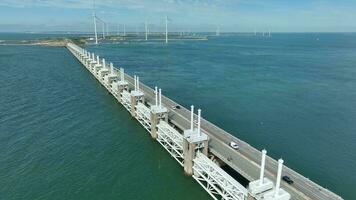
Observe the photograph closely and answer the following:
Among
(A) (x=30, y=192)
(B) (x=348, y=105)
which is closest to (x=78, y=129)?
(A) (x=30, y=192)

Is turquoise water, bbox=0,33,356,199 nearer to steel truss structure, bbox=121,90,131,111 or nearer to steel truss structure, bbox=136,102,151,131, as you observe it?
steel truss structure, bbox=136,102,151,131

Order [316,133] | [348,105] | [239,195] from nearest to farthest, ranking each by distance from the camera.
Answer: [239,195]
[316,133]
[348,105]

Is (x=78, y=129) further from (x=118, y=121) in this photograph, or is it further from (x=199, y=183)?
(x=199, y=183)

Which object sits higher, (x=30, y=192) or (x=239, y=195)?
(x=239, y=195)

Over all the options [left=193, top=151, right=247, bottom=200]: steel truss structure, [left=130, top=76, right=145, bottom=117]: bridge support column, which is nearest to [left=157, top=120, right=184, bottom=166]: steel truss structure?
[left=193, top=151, right=247, bottom=200]: steel truss structure

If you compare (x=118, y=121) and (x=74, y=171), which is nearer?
(x=74, y=171)

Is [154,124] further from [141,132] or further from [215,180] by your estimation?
[215,180]

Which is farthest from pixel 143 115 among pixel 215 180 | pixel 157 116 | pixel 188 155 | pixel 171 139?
pixel 215 180

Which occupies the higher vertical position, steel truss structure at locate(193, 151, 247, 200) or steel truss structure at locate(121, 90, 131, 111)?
steel truss structure at locate(121, 90, 131, 111)

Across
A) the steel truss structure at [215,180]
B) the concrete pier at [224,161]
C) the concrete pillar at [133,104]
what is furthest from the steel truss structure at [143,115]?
the steel truss structure at [215,180]
